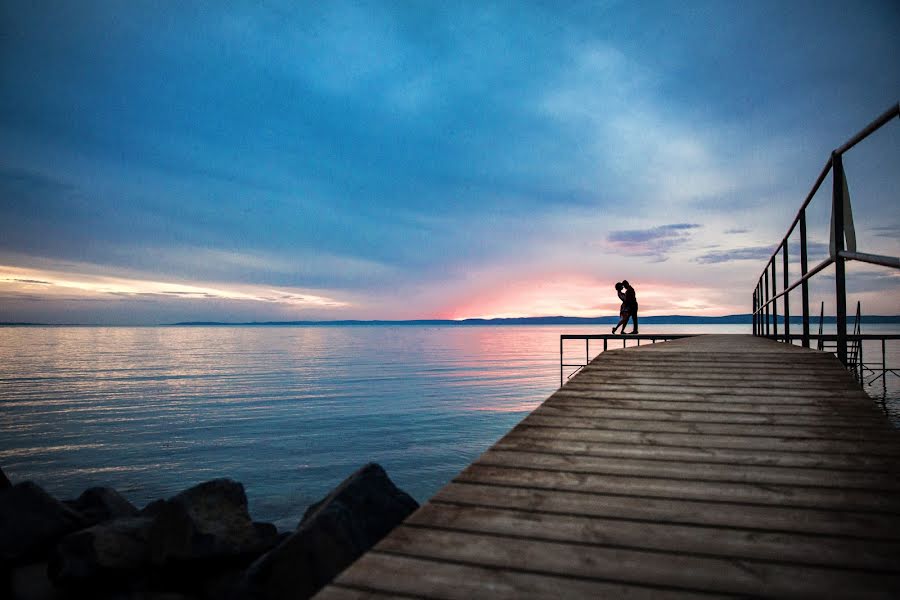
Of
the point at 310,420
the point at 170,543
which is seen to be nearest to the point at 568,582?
the point at 170,543

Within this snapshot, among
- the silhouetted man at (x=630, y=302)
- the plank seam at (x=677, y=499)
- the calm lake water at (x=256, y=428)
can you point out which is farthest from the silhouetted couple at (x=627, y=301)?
the plank seam at (x=677, y=499)

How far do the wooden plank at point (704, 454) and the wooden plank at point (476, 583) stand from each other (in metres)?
1.30

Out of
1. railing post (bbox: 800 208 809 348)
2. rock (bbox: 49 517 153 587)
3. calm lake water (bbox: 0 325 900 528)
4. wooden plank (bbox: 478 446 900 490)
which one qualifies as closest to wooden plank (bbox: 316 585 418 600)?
wooden plank (bbox: 478 446 900 490)

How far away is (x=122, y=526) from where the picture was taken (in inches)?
149

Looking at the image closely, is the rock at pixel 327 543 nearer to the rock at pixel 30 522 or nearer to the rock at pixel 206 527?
the rock at pixel 206 527

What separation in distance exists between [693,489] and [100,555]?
375 centimetres

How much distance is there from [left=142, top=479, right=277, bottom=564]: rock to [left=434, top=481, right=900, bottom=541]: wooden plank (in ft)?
7.60

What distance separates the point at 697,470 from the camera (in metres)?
2.66

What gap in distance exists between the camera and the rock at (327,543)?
10.8 ft

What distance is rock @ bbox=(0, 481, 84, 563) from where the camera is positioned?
4.00 meters

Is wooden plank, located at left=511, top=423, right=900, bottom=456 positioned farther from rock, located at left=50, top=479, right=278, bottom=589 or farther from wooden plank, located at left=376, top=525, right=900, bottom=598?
rock, located at left=50, top=479, right=278, bottom=589

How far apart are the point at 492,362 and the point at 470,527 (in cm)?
3704

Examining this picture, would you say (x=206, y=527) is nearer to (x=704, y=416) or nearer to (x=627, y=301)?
(x=704, y=416)

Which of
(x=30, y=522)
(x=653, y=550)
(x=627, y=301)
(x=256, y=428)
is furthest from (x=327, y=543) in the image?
(x=627, y=301)
